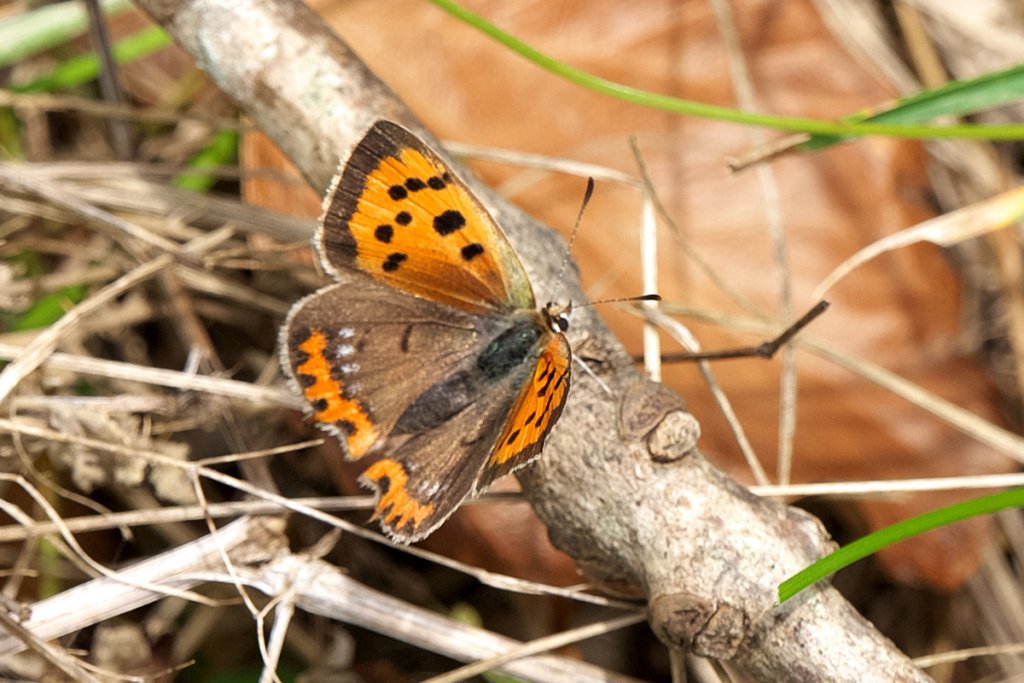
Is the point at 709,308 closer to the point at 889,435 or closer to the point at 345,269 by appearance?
the point at 889,435

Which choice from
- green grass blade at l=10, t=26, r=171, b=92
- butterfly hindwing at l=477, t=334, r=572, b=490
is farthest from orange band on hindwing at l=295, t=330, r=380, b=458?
green grass blade at l=10, t=26, r=171, b=92

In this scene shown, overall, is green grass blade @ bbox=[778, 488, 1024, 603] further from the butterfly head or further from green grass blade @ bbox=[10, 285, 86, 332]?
green grass blade @ bbox=[10, 285, 86, 332]

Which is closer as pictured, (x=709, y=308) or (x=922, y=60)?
(x=709, y=308)

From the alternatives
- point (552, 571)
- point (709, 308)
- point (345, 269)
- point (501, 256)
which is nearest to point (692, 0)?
point (709, 308)

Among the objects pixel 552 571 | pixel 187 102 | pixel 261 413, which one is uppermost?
pixel 187 102

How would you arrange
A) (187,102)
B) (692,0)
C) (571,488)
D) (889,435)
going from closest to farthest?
(571,488), (889,435), (692,0), (187,102)

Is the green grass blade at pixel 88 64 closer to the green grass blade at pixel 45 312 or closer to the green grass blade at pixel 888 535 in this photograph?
the green grass blade at pixel 45 312
